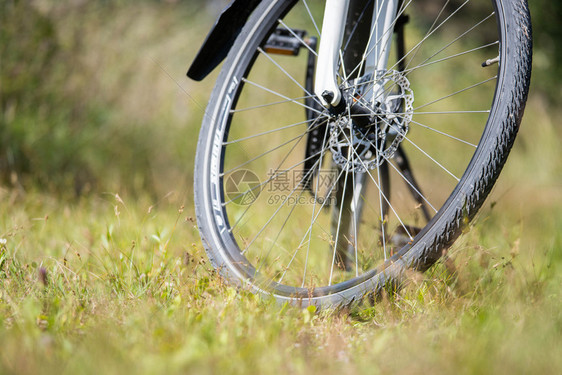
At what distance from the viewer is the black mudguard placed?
6.02ft

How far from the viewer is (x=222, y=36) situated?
Result: 189 centimetres

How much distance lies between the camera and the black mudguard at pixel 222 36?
72.3 inches

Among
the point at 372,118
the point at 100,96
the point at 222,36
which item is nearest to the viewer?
the point at 372,118

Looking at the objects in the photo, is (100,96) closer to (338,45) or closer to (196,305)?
(338,45)

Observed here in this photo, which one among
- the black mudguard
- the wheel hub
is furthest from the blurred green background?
the wheel hub

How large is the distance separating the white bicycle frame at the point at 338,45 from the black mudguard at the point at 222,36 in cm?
38

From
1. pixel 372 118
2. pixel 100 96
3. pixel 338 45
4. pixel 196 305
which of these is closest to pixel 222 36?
pixel 338 45

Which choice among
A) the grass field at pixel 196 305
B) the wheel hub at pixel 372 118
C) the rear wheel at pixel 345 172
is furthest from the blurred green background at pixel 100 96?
the wheel hub at pixel 372 118

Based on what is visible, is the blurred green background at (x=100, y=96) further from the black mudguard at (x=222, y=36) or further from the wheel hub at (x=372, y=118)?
the wheel hub at (x=372, y=118)

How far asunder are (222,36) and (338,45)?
506 mm

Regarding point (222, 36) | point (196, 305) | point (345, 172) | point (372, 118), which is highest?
point (222, 36)

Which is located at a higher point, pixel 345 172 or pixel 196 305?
pixel 345 172

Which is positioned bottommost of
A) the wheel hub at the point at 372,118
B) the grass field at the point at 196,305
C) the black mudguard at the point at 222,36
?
the grass field at the point at 196,305

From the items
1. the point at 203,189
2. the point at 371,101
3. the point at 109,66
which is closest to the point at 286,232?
the point at 203,189
